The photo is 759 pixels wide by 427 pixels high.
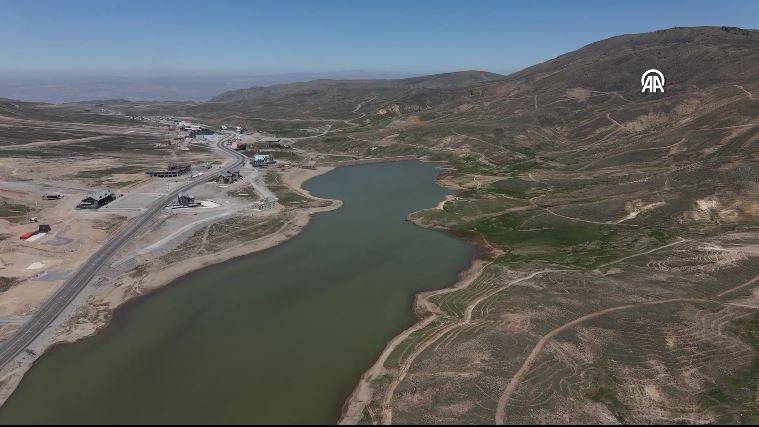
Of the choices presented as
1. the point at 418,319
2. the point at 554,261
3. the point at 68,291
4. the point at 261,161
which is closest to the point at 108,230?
the point at 68,291

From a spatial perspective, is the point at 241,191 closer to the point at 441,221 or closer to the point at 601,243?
the point at 441,221

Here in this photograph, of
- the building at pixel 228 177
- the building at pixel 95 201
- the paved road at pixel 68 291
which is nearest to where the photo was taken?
the paved road at pixel 68 291

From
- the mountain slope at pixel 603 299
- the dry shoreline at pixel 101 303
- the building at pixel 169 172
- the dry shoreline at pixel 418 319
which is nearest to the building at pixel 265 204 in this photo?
the dry shoreline at pixel 101 303

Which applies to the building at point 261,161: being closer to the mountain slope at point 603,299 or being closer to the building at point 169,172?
the building at point 169,172

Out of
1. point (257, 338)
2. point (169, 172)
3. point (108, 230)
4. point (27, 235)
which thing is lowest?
point (257, 338)

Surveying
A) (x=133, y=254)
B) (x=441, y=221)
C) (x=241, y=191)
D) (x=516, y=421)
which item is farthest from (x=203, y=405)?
(x=241, y=191)

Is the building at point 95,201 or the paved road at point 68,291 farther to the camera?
the building at point 95,201

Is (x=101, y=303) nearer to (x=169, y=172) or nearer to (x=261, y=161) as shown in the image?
(x=169, y=172)
